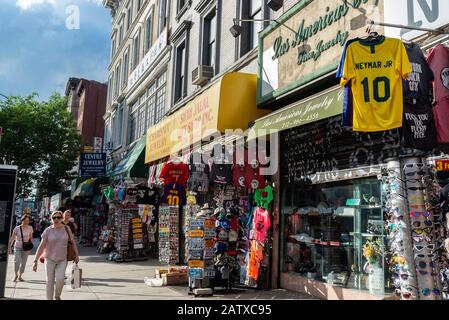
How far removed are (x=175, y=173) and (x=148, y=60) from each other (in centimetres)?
1213

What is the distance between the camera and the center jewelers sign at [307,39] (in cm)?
704

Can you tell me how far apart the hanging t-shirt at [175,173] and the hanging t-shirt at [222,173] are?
1964 millimetres

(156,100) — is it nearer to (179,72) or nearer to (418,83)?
(179,72)

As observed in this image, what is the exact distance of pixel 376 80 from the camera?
5.53 m

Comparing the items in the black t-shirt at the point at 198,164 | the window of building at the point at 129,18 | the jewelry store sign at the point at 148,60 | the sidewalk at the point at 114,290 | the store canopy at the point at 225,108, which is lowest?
the sidewalk at the point at 114,290

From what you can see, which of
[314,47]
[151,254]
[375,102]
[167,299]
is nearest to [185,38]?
[151,254]

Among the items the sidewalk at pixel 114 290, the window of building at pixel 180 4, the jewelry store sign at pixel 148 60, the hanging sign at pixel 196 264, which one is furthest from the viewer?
the jewelry store sign at pixel 148 60

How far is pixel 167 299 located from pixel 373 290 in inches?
150

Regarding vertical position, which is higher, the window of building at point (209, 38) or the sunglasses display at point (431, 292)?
the window of building at point (209, 38)

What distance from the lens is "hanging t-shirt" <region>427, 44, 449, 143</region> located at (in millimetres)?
5242

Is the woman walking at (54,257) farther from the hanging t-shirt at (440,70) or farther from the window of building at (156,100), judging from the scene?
the window of building at (156,100)

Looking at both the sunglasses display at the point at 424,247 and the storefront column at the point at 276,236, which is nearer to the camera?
the sunglasses display at the point at 424,247

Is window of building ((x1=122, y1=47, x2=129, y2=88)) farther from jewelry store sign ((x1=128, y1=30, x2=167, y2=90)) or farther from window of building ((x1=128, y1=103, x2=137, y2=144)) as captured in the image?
window of building ((x1=128, y1=103, x2=137, y2=144))

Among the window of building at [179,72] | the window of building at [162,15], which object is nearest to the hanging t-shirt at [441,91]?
the window of building at [179,72]
